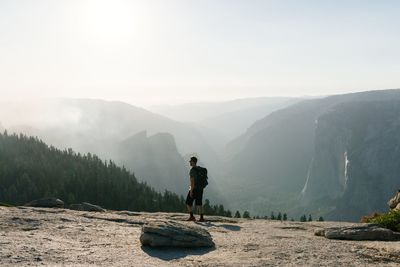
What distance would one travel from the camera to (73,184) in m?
144

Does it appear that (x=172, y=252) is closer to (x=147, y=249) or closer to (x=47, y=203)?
(x=147, y=249)

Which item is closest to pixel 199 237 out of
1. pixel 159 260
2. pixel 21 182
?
pixel 159 260

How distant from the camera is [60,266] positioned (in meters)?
12.8

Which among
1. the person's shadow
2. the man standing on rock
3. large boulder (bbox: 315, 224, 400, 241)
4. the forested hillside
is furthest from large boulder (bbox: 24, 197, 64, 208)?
the forested hillside

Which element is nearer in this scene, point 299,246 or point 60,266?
point 60,266

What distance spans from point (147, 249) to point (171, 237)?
102 centimetres

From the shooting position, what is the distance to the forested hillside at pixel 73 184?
132 meters

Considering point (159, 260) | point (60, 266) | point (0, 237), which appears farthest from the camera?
point (0, 237)

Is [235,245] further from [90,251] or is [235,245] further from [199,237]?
[90,251]

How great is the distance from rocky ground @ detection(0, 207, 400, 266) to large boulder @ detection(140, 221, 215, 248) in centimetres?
31

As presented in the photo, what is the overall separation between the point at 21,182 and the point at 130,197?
3839 centimetres

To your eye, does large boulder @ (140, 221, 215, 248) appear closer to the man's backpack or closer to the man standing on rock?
the man standing on rock

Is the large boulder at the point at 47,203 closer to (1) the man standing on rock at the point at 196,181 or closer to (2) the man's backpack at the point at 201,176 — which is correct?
(1) the man standing on rock at the point at 196,181

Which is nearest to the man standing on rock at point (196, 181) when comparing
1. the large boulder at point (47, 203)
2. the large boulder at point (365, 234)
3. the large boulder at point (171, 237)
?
the large boulder at point (171, 237)
